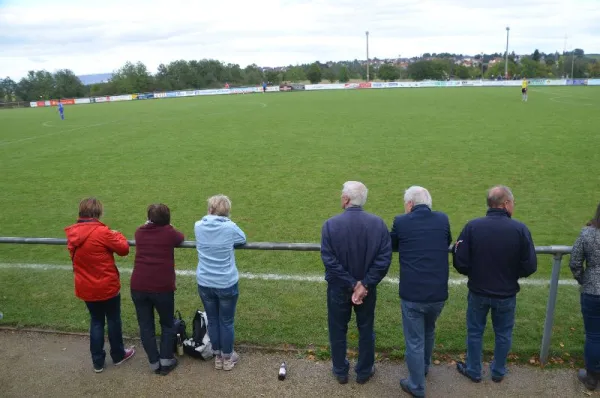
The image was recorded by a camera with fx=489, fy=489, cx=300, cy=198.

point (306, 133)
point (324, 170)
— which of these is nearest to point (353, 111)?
point (306, 133)

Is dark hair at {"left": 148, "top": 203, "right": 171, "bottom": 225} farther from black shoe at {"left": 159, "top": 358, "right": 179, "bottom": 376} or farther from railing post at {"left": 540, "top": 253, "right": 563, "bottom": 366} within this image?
railing post at {"left": 540, "top": 253, "right": 563, "bottom": 366}

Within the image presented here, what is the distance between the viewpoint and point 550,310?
4.30m

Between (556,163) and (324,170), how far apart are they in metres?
6.49

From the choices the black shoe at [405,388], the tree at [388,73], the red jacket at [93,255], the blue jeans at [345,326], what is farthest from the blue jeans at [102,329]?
the tree at [388,73]

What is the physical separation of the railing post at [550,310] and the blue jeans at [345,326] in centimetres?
156

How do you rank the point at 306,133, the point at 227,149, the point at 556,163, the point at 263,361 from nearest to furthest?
the point at 263,361 → the point at 556,163 → the point at 227,149 → the point at 306,133

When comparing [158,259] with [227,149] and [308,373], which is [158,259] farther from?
[227,149]

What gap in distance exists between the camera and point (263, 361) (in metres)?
4.53

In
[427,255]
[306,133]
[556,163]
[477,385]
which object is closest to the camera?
[427,255]

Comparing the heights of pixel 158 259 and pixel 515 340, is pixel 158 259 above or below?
above

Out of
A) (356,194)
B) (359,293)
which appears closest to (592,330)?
(359,293)

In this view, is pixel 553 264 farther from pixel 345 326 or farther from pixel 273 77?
pixel 273 77

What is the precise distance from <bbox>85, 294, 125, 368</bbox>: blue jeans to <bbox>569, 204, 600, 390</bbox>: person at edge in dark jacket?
398cm

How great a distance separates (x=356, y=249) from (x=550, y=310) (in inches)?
75.0
